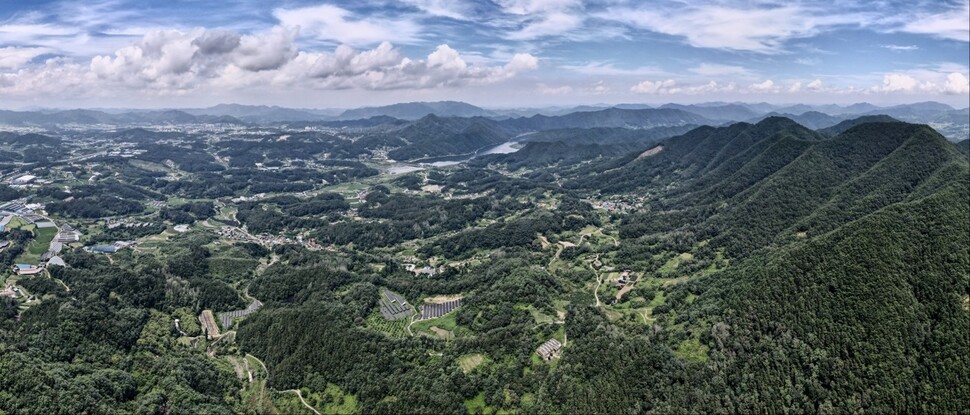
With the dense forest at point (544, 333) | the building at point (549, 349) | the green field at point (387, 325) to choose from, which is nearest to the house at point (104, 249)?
the dense forest at point (544, 333)

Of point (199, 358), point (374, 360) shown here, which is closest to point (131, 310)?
point (199, 358)

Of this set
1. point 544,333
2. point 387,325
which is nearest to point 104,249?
point 387,325

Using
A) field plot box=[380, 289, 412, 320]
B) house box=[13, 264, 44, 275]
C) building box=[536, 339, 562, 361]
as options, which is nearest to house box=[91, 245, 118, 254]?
house box=[13, 264, 44, 275]

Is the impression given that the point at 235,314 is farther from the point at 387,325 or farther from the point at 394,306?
the point at 387,325

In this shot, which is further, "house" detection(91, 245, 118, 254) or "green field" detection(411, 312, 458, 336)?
"house" detection(91, 245, 118, 254)

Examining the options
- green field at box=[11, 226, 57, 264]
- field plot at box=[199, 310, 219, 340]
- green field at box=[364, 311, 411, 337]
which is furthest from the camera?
green field at box=[11, 226, 57, 264]

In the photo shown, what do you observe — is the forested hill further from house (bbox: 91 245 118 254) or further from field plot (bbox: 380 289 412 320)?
house (bbox: 91 245 118 254)

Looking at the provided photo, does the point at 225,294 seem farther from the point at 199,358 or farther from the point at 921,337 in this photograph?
the point at 921,337
